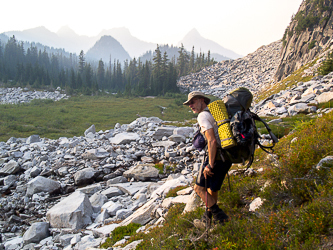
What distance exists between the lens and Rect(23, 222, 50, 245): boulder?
6381 millimetres

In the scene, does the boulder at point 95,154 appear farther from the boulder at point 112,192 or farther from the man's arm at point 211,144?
the man's arm at point 211,144

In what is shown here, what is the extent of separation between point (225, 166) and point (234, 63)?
98.8m

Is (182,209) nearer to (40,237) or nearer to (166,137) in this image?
(40,237)

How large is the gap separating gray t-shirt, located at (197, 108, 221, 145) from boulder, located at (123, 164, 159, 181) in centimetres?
760

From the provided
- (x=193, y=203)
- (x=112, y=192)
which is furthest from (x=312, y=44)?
(x=193, y=203)

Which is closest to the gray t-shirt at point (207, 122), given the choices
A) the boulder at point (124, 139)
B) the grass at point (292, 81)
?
the boulder at point (124, 139)

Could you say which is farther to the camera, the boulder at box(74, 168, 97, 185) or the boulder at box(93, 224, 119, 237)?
the boulder at box(74, 168, 97, 185)

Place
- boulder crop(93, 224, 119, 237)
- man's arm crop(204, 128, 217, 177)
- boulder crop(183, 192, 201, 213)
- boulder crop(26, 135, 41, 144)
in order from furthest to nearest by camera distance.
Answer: boulder crop(26, 135, 41, 144)
boulder crop(93, 224, 119, 237)
boulder crop(183, 192, 201, 213)
man's arm crop(204, 128, 217, 177)

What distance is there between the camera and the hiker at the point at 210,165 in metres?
3.29

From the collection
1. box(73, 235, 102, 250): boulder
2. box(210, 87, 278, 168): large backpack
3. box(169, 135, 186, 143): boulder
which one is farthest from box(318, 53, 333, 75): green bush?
box(73, 235, 102, 250): boulder

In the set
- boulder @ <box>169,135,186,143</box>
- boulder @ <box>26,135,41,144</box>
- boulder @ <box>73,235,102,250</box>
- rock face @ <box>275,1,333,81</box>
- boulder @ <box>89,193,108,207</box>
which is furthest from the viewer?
rock face @ <box>275,1,333,81</box>

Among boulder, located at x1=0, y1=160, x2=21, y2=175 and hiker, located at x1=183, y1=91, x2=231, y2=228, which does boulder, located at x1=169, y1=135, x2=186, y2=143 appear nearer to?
boulder, located at x1=0, y1=160, x2=21, y2=175

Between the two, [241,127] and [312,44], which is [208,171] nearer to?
[241,127]

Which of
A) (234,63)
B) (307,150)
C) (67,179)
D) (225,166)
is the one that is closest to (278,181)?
(307,150)
